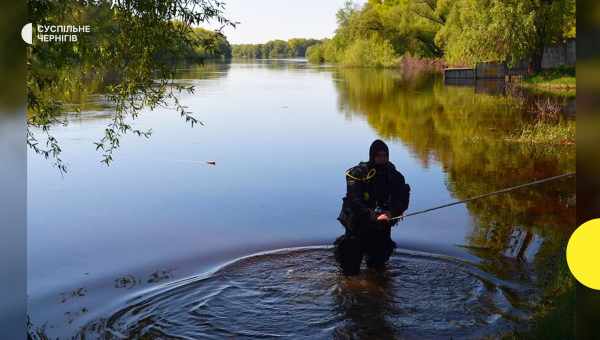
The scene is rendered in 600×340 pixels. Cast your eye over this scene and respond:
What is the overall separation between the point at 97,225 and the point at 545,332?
10194 mm

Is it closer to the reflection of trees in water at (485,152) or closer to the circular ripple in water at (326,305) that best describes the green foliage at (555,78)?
the reflection of trees in water at (485,152)

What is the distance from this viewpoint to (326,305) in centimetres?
930

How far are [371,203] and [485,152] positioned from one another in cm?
1404

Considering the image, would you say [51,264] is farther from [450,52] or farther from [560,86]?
[450,52]

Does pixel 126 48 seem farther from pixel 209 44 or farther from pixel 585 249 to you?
pixel 585 249

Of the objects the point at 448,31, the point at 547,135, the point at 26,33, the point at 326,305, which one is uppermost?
the point at 448,31

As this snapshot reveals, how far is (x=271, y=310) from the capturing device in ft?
30.1

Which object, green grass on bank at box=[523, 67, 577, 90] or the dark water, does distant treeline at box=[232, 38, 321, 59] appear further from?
the dark water

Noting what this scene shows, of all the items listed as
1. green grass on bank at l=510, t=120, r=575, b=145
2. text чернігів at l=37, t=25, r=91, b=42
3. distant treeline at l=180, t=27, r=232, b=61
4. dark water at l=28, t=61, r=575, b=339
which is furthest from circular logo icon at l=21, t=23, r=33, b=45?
green grass on bank at l=510, t=120, r=575, b=145

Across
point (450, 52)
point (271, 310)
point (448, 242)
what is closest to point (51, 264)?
point (271, 310)

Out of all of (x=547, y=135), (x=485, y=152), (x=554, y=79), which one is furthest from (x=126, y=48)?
(x=554, y=79)

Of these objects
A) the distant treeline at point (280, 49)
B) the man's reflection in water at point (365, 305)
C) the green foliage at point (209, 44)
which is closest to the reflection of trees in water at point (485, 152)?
the man's reflection in water at point (365, 305)

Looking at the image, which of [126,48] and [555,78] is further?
[555,78]

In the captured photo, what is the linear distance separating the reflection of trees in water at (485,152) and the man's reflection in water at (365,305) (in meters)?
3.11
